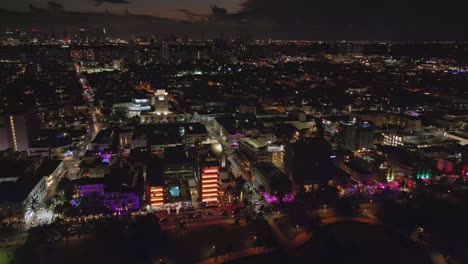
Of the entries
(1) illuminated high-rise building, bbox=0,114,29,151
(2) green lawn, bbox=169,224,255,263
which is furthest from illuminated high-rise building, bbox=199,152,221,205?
(1) illuminated high-rise building, bbox=0,114,29,151

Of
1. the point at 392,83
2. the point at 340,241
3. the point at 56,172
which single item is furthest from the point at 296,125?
the point at 392,83

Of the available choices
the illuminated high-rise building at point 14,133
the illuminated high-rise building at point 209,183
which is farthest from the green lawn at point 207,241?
the illuminated high-rise building at point 14,133

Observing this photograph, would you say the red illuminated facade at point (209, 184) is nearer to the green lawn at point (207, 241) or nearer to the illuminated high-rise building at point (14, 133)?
the green lawn at point (207, 241)

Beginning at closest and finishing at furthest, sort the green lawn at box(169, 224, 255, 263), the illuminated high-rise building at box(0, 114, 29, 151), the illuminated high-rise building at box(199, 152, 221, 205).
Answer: the green lawn at box(169, 224, 255, 263)
the illuminated high-rise building at box(199, 152, 221, 205)
the illuminated high-rise building at box(0, 114, 29, 151)

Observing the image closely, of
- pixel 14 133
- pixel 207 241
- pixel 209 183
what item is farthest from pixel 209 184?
pixel 14 133

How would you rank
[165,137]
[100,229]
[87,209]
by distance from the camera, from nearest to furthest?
[100,229] → [87,209] → [165,137]

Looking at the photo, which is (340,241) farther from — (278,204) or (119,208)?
(119,208)

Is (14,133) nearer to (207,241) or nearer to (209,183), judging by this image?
(209,183)

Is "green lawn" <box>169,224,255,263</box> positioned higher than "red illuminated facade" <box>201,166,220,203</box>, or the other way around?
"red illuminated facade" <box>201,166,220,203</box>

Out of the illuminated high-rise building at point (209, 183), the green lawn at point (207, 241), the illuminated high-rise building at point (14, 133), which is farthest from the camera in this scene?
the illuminated high-rise building at point (14, 133)

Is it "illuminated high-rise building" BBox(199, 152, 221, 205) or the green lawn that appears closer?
the green lawn

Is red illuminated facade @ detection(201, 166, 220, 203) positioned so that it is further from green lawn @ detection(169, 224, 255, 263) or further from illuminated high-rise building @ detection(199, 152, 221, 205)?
green lawn @ detection(169, 224, 255, 263)
